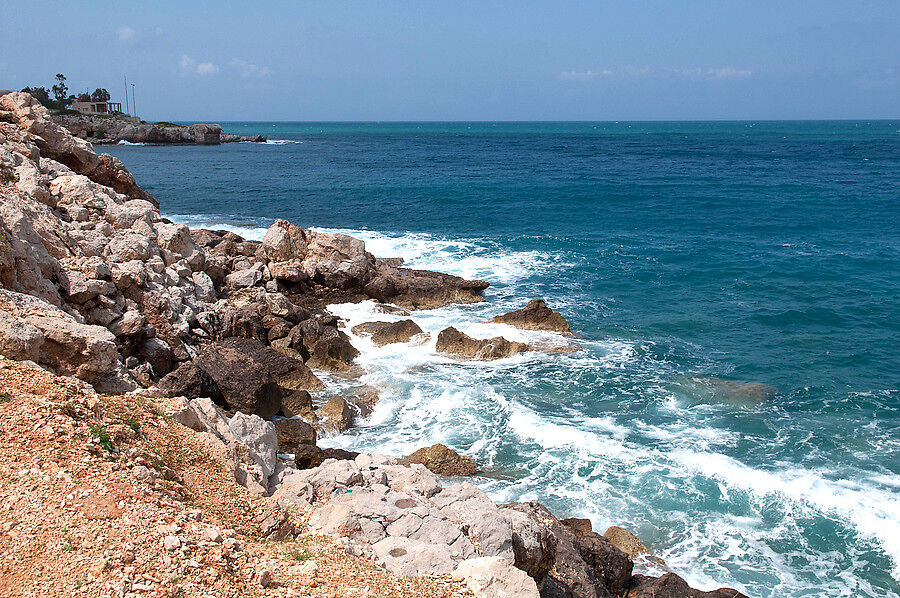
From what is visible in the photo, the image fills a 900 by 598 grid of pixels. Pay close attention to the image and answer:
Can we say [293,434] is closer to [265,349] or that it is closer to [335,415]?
[335,415]

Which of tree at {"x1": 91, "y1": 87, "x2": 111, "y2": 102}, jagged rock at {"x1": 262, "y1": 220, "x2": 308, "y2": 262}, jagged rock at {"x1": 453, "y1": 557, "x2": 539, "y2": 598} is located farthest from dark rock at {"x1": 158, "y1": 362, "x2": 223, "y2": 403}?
tree at {"x1": 91, "y1": 87, "x2": 111, "y2": 102}

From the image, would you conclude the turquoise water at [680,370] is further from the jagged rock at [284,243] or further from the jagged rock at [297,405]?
the jagged rock at [284,243]

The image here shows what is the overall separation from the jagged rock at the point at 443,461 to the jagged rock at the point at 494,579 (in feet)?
24.3

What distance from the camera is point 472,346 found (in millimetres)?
25312

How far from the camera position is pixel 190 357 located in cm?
1991

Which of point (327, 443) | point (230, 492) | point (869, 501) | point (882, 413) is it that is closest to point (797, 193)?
point (882, 413)

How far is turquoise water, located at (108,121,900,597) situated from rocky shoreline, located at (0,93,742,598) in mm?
1583

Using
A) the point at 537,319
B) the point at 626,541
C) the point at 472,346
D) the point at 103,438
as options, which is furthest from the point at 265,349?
the point at 626,541

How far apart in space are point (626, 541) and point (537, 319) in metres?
13.9

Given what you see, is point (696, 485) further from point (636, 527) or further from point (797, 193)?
point (797, 193)

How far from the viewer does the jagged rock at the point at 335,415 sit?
62.6 ft

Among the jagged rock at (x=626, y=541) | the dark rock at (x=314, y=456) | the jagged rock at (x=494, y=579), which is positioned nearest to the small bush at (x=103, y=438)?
the jagged rock at (x=494, y=579)

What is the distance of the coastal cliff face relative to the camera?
119 m

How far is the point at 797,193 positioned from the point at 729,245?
26.3m
